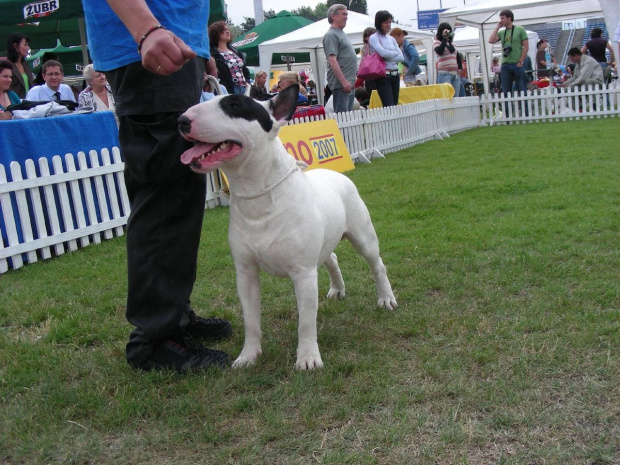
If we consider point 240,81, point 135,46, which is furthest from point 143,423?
point 240,81

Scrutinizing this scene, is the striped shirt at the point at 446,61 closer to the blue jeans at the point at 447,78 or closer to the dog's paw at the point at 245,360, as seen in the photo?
the blue jeans at the point at 447,78

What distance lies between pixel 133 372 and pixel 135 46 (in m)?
1.46

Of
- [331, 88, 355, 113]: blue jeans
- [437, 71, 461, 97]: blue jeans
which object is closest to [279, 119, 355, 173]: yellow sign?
[331, 88, 355, 113]: blue jeans

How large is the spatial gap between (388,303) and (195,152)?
1.67m

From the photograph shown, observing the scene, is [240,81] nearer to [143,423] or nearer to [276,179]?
[276,179]

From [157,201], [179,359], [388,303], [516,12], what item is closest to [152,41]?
[157,201]

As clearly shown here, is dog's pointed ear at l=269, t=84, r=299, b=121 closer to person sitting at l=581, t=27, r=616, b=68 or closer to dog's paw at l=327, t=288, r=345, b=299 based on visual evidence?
dog's paw at l=327, t=288, r=345, b=299

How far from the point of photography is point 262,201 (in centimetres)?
285

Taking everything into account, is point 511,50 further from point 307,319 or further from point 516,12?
point 307,319

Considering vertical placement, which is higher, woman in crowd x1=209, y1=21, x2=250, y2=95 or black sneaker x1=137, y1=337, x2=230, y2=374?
woman in crowd x1=209, y1=21, x2=250, y2=95

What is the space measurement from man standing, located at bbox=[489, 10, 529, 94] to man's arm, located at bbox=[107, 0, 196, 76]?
1417 centimetres

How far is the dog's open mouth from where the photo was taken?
2.58 m

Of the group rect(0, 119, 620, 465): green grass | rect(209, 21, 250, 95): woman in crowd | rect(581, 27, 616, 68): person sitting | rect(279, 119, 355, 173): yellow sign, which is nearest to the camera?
rect(0, 119, 620, 465): green grass

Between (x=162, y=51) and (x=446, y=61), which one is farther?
(x=446, y=61)
